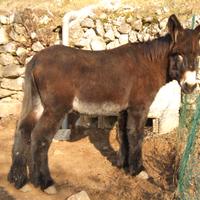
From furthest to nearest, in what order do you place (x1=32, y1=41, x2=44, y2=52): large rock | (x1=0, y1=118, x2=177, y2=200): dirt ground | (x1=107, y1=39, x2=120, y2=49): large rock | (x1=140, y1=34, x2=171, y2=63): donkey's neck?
(x1=32, y1=41, x2=44, y2=52): large rock → (x1=107, y1=39, x2=120, y2=49): large rock → (x1=140, y1=34, x2=171, y2=63): donkey's neck → (x1=0, y1=118, x2=177, y2=200): dirt ground

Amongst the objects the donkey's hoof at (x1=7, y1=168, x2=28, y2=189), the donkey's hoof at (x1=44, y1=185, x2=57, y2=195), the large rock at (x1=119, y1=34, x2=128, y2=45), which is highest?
the large rock at (x1=119, y1=34, x2=128, y2=45)

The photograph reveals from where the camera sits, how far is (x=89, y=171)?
20.2 feet

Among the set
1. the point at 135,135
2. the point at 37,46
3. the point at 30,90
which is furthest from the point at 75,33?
the point at 135,135

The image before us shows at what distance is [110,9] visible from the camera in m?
7.86

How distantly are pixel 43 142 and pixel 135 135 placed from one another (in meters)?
1.31

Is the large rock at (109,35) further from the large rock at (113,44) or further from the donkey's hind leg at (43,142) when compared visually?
the donkey's hind leg at (43,142)

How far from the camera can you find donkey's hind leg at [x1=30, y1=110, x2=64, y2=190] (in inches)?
209

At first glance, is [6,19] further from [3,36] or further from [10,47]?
[10,47]

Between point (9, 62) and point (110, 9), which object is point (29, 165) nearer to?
point (9, 62)

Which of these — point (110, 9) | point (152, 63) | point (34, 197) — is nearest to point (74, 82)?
point (152, 63)

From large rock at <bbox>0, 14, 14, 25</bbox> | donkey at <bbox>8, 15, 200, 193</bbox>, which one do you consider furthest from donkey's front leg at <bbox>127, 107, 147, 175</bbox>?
large rock at <bbox>0, 14, 14, 25</bbox>

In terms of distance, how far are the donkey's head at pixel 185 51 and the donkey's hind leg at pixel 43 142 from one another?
1.60 m

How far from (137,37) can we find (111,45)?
0.48 m

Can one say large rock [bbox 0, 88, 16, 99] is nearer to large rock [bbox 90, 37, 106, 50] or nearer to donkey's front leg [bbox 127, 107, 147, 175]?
large rock [bbox 90, 37, 106, 50]
